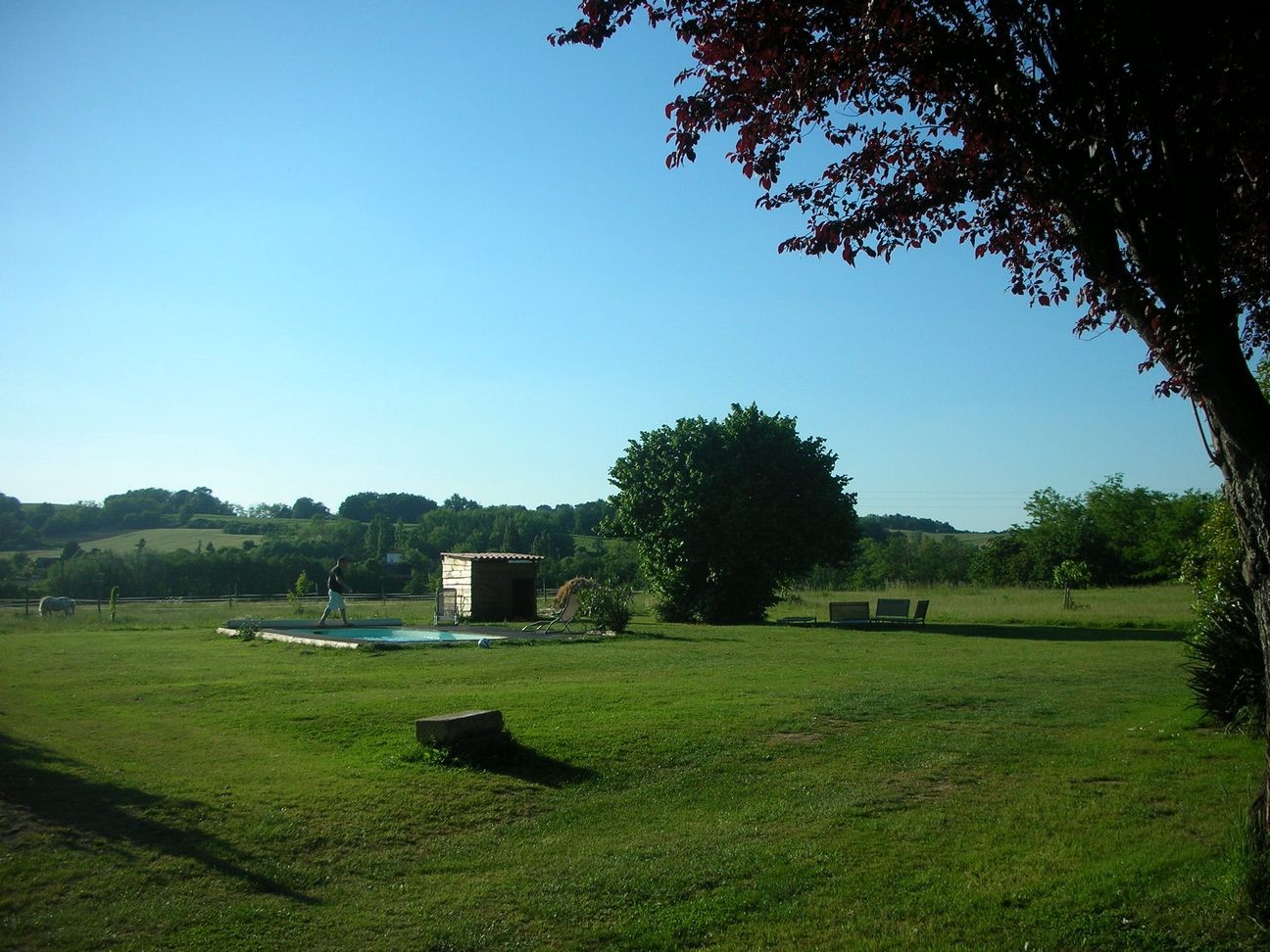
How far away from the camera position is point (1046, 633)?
2727 cm

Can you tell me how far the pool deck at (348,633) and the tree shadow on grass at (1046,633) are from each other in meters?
11.3

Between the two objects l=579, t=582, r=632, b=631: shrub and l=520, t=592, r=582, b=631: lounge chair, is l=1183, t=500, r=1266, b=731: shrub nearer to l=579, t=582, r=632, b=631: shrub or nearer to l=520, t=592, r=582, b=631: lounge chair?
l=520, t=592, r=582, b=631: lounge chair

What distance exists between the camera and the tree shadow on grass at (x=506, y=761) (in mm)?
7906

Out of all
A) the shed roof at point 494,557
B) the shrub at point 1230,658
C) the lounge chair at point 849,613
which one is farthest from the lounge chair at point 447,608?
the shrub at point 1230,658

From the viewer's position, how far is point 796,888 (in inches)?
212

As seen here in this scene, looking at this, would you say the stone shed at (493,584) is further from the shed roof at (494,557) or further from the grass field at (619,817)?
the grass field at (619,817)

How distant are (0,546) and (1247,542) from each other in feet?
118

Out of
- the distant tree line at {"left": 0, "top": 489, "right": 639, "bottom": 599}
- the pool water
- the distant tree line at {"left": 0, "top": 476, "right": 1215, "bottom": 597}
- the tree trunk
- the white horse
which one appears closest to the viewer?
the tree trunk

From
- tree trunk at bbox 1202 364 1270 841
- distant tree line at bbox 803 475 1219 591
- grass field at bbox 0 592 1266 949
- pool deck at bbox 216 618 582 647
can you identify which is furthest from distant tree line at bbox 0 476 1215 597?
tree trunk at bbox 1202 364 1270 841

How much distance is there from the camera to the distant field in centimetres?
4903

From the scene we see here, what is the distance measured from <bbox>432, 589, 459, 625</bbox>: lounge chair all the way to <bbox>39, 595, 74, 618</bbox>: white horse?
11.5 metres

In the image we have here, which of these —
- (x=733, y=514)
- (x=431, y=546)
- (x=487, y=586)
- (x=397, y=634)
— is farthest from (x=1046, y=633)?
(x=431, y=546)

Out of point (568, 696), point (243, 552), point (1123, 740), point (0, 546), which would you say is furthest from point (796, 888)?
point (243, 552)

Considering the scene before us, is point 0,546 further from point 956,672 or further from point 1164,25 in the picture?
point 1164,25
